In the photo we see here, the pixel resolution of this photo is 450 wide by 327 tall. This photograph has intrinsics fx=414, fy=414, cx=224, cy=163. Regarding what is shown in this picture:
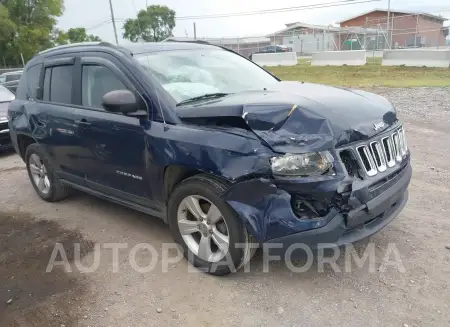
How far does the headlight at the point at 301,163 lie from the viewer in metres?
2.75

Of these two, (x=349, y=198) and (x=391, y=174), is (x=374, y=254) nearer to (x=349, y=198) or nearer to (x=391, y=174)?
(x=391, y=174)

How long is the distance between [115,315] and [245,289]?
3.17 ft

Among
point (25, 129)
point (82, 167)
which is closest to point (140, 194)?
point (82, 167)

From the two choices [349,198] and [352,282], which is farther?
[352,282]

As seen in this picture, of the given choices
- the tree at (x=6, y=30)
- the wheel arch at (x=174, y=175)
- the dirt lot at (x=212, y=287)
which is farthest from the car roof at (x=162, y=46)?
the tree at (x=6, y=30)

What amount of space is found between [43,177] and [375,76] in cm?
1433

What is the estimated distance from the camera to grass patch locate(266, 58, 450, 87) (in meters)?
14.0

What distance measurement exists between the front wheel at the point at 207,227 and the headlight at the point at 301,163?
460 millimetres

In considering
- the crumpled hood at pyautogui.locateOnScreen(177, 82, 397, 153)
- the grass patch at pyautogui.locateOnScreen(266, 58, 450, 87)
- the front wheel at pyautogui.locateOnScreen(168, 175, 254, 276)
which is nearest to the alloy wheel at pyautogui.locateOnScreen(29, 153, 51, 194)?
the front wheel at pyautogui.locateOnScreen(168, 175, 254, 276)

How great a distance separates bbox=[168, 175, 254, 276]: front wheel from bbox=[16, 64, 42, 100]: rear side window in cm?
274

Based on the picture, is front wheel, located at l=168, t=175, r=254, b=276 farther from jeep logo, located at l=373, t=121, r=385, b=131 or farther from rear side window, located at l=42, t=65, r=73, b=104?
rear side window, located at l=42, t=65, r=73, b=104

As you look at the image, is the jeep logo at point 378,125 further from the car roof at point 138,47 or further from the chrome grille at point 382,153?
the car roof at point 138,47

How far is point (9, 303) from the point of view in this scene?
3.16 m

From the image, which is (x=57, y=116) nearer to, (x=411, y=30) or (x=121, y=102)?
(x=121, y=102)
